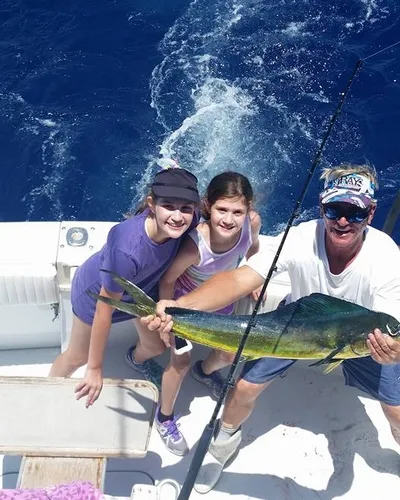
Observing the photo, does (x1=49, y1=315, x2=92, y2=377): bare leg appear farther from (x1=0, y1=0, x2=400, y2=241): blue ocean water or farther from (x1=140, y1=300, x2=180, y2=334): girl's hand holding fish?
(x1=0, y1=0, x2=400, y2=241): blue ocean water

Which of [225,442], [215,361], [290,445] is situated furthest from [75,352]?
[290,445]

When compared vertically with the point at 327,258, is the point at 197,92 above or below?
above

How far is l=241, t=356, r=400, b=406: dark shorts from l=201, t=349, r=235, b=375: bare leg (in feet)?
0.92

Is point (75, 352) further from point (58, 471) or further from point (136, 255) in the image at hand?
point (136, 255)

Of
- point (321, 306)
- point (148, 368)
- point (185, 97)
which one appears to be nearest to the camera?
point (321, 306)

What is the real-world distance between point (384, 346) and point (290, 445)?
117 centimetres

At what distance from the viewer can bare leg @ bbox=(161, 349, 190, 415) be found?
3070 millimetres

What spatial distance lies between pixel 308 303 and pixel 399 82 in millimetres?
5210

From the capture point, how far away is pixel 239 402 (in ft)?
9.87

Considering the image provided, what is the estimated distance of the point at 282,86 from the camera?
Result: 22.1ft

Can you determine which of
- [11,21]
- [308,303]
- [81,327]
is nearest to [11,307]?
[81,327]

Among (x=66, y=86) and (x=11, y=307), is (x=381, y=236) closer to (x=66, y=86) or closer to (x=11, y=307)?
(x=11, y=307)

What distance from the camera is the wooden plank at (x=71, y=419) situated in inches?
116

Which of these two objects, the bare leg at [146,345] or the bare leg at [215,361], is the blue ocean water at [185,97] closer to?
the bare leg at [215,361]
